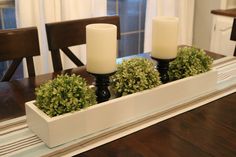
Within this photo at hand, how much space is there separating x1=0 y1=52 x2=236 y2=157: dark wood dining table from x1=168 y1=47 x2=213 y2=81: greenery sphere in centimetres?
14

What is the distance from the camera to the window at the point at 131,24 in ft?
10.3

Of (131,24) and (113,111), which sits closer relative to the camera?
(113,111)

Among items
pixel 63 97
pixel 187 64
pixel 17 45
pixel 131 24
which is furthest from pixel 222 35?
pixel 63 97

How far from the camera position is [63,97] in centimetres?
91

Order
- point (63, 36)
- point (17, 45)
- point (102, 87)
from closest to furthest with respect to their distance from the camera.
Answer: point (102, 87)
point (17, 45)
point (63, 36)

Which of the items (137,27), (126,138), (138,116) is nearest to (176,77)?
(138,116)

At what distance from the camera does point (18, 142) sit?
3.08 ft

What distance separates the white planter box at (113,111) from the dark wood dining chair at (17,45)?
62 cm

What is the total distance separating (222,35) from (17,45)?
2109 mm

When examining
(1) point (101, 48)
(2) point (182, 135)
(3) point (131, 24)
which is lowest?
(2) point (182, 135)

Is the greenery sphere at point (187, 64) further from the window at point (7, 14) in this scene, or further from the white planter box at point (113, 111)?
the window at point (7, 14)

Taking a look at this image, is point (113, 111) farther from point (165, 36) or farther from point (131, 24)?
point (131, 24)

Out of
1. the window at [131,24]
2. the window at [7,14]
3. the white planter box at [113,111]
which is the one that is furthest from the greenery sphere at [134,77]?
the window at [131,24]

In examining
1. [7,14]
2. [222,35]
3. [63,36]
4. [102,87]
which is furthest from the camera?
[222,35]
